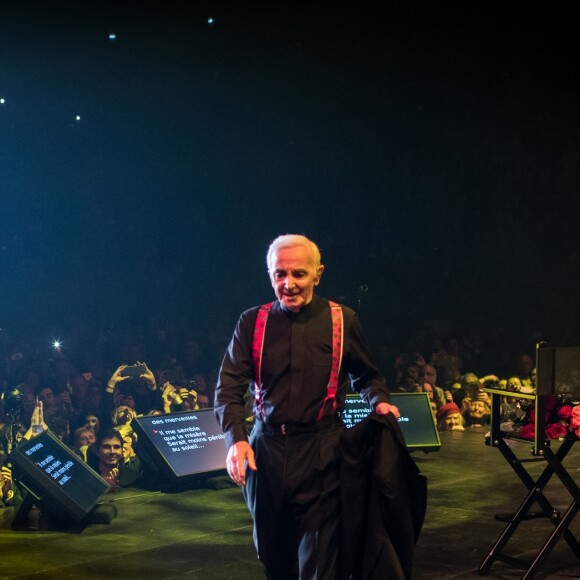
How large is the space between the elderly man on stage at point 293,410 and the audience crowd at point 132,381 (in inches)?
74.8

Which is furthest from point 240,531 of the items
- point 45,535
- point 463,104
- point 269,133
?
point 463,104

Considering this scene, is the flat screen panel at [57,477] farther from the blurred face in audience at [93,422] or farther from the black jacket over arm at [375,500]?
the black jacket over arm at [375,500]

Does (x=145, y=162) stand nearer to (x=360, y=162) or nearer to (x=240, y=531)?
(x=360, y=162)

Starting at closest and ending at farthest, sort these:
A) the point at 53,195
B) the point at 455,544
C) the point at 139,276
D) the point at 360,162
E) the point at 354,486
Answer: the point at 354,486, the point at 455,544, the point at 53,195, the point at 139,276, the point at 360,162

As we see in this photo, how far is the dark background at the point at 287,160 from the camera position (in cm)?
1176

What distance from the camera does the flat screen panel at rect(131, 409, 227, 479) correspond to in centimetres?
782

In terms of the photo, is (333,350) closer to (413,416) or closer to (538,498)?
(538,498)

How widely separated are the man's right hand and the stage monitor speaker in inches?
205

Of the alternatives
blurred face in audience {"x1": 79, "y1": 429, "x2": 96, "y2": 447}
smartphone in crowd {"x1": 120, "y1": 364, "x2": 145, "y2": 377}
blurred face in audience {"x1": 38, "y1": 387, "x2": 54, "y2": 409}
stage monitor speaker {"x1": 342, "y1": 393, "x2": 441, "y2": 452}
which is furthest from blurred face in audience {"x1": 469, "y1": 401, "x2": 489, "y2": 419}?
blurred face in audience {"x1": 38, "y1": 387, "x2": 54, "y2": 409}

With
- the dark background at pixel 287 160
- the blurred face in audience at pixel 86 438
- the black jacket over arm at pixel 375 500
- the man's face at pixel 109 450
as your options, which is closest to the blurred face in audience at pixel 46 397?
the blurred face in audience at pixel 86 438

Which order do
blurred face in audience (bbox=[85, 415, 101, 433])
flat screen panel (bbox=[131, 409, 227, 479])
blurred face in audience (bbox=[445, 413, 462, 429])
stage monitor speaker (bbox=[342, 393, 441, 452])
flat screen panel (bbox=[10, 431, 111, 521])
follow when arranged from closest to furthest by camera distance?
1. flat screen panel (bbox=[10, 431, 111, 521])
2. flat screen panel (bbox=[131, 409, 227, 479])
3. blurred face in audience (bbox=[85, 415, 101, 433])
4. stage monitor speaker (bbox=[342, 393, 441, 452])
5. blurred face in audience (bbox=[445, 413, 462, 429])

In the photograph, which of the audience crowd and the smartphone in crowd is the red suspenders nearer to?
the audience crowd

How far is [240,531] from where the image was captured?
659 centimetres

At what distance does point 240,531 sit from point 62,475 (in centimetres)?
138
